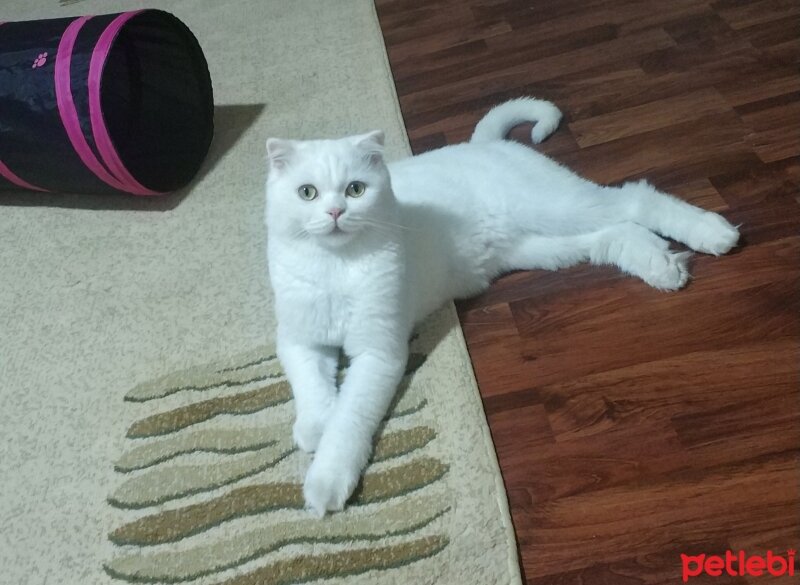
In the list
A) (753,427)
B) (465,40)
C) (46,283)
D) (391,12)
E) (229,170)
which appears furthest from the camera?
(391,12)

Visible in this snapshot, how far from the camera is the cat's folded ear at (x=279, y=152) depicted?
1111mm

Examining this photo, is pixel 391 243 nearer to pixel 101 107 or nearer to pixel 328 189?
pixel 328 189

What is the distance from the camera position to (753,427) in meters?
1.16

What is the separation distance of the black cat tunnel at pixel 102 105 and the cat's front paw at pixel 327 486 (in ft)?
3.43

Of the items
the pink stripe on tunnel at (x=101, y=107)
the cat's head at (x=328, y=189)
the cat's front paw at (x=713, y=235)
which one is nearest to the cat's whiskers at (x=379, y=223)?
the cat's head at (x=328, y=189)

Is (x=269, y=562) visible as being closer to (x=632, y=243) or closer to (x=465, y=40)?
(x=632, y=243)

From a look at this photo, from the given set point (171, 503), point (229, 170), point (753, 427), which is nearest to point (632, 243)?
point (753, 427)

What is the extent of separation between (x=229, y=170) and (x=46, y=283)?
1.96ft

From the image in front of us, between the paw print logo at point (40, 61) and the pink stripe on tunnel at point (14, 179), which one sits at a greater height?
the paw print logo at point (40, 61)

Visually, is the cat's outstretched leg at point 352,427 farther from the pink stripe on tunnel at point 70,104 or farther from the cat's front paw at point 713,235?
the pink stripe on tunnel at point 70,104

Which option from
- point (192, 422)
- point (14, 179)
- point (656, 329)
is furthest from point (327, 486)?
point (14, 179)

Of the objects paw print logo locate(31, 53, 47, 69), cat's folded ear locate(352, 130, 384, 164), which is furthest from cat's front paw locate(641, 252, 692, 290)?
paw print logo locate(31, 53, 47, 69)

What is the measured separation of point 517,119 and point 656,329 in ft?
2.33

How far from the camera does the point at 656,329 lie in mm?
1343
